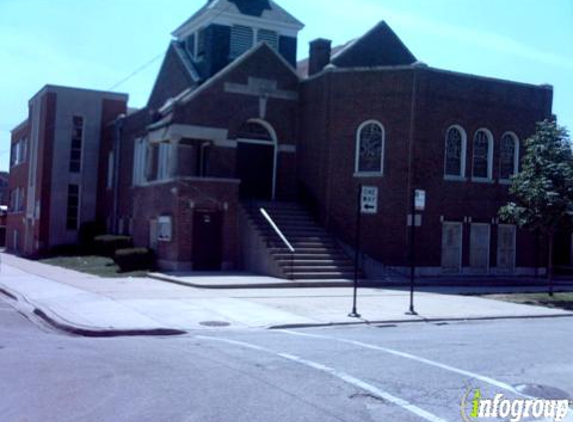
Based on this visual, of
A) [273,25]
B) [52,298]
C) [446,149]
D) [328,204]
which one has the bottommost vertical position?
[52,298]

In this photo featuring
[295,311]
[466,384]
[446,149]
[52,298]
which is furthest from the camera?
[446,149]

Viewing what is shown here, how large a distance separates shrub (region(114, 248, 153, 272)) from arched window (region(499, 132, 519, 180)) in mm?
13665

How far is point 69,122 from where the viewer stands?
4222 centimetres

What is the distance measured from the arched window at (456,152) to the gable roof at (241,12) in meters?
9.56

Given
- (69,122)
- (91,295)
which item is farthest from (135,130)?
(91,295)

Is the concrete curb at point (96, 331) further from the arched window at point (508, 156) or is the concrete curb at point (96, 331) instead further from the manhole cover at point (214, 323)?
the arched window at point (508, 156)

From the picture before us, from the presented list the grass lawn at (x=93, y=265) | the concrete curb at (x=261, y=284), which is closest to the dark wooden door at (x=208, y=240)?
the grass lawn at (x=93, y=265)

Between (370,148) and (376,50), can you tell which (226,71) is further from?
(376,50)

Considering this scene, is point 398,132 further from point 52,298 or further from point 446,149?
point 52,298

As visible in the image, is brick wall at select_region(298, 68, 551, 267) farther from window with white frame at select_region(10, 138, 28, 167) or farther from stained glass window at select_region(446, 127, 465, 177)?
window with white frame at select_region(10, 138, 28, 167)

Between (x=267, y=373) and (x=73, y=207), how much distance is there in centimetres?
3540

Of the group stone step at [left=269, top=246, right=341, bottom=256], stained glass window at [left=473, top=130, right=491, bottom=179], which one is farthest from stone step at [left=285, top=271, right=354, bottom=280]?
stained glass window at [left=473, top=130, right=491, bottom=179]

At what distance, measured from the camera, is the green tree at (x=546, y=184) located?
21.4 m

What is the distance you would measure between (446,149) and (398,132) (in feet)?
6.71
